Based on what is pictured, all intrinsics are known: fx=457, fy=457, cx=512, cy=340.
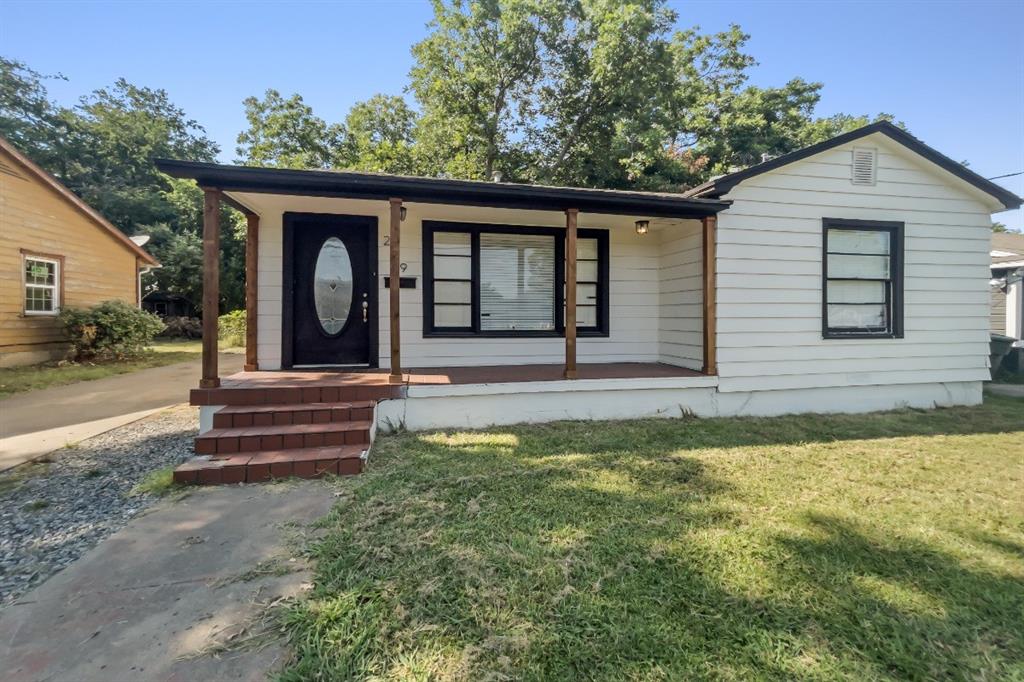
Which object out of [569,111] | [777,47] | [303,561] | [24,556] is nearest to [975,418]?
[303,561]

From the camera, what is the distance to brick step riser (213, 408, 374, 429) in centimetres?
394

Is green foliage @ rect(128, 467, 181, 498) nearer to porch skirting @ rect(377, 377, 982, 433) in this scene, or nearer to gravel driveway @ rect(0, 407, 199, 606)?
gravel driveway @ rect(0, 407, 199, 606)

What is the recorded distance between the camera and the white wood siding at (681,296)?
588 centimetres

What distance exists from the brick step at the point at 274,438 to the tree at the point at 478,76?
39.2 feet

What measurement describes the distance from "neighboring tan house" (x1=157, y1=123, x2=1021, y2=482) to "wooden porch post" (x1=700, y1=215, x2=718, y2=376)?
22 mm

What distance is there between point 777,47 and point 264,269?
44.4 ft

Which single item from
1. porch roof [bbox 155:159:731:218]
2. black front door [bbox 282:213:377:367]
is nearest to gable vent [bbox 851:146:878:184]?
porch roof [bbox 155:159:731:218]

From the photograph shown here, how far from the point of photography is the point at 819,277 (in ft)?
18.5

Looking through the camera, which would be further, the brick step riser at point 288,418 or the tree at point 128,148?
the tree at point 128,148

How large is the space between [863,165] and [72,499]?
333 inches

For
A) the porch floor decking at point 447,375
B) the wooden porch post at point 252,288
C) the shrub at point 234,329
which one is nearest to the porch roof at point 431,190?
the wooden porch post at point 252,288

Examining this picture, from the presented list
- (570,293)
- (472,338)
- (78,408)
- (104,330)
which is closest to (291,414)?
(472,338)

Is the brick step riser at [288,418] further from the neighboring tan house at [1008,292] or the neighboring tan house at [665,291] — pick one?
the neighboring tan house at [1008,292]

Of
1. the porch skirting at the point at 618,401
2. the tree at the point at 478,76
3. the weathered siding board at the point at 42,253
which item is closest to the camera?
the porch skirting at the point at 618,401
